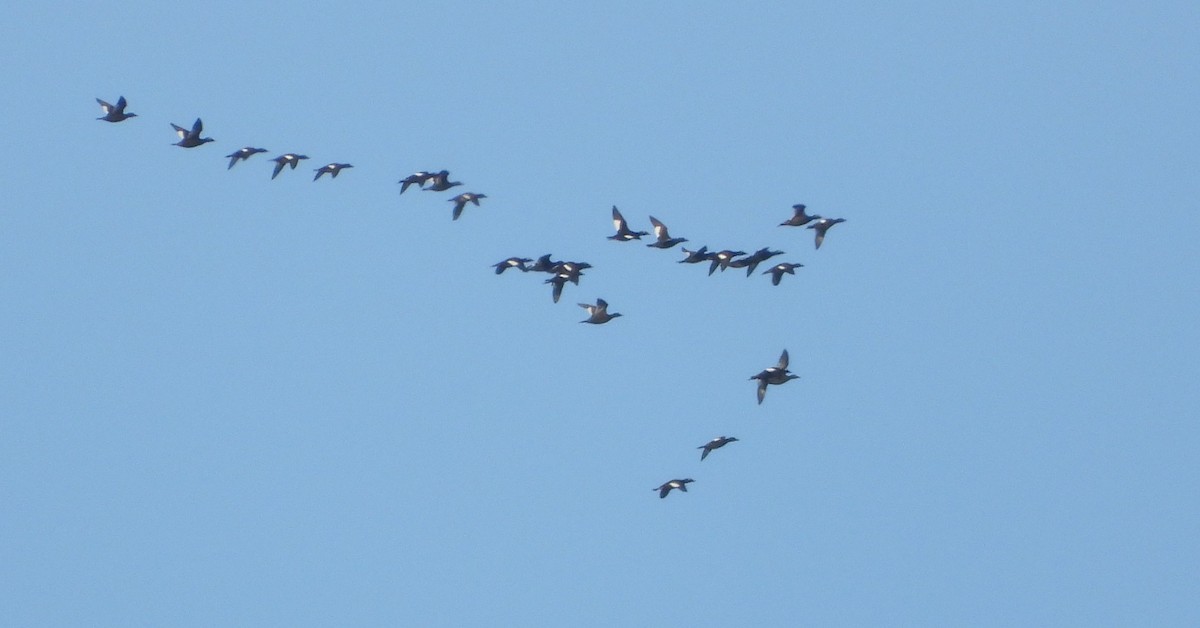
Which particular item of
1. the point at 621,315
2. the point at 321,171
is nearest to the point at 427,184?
the point at 321,171

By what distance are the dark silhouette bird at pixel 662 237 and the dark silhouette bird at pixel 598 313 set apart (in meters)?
3.37

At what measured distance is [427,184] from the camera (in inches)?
2972

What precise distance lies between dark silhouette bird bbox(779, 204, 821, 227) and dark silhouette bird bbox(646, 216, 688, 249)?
4139 mm

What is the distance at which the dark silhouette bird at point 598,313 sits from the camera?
73.8m

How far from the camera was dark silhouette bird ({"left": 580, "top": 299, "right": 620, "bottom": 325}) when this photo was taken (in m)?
73.8

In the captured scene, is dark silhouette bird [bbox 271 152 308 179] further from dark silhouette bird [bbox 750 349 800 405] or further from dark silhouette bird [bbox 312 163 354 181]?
dark silhouette bird [bbox 750 349 800 405]

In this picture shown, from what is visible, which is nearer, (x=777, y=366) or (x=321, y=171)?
(x=777, y=366)

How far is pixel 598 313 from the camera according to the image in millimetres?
74312

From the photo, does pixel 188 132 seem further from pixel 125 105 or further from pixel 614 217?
pixel 614 217

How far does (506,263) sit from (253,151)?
10277 mm

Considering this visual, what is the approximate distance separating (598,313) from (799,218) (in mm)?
7940

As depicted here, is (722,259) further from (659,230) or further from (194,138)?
(194,138)

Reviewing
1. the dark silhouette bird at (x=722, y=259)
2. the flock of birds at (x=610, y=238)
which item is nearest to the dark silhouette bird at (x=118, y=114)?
the flock of birds at (x=610, y=238)

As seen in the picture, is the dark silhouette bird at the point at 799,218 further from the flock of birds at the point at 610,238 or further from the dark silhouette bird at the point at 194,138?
the dark silhouette bird at the point at 194,138
